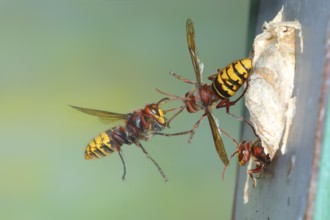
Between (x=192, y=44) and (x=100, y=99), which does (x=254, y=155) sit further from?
(x=100, y=99)

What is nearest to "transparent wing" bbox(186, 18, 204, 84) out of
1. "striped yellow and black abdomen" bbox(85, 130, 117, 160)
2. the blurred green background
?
"striped yellow and black abdomen" bbox(85, 130, 117, 160)

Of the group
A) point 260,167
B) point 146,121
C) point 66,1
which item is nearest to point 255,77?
point 260,167

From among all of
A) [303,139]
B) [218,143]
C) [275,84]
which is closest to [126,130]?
[218,143]

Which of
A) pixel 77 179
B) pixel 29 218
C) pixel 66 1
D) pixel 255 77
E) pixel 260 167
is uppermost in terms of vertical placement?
pixel 66 1

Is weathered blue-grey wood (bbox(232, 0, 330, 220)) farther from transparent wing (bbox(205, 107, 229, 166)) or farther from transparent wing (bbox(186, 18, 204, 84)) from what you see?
transparent wing (bbox(186, 18, 204, 84))

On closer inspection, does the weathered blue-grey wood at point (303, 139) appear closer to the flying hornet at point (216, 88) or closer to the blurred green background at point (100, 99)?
the flying hornet at point (216, 88)

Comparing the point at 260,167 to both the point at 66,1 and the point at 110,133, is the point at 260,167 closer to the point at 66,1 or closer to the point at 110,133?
the point at 110,133
